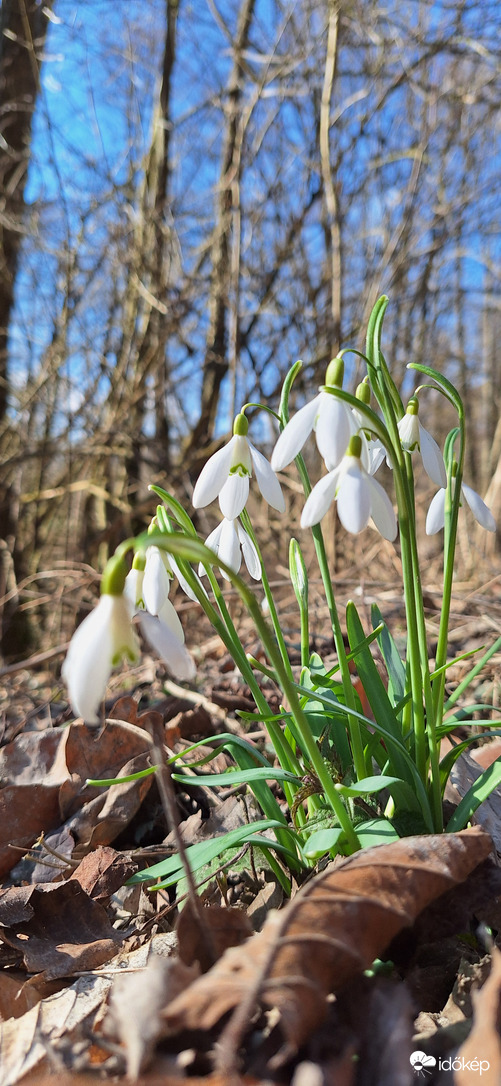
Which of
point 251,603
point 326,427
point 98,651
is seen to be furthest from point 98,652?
point 326,427

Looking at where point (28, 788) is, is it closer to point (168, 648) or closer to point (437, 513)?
point (168, 648)

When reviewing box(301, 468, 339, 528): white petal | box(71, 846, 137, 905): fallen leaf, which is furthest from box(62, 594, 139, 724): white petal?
box(71, 846, 137, 905): fallen leaf

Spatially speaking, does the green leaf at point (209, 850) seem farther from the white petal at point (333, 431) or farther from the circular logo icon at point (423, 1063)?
the white petal at point (333, 431)

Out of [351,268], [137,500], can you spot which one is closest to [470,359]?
[351,268]

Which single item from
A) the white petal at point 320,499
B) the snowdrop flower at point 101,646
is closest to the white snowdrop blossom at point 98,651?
the snowdrop flower at point 101,646

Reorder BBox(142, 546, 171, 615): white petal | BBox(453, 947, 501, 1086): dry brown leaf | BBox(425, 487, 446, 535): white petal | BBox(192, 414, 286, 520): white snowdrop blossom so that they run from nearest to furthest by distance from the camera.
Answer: BBox(453, 947, 501, 1086): dry brown leaf, BBox(142, 546, 171, 615): white petal, BBox(192, 414, 286, 520): white snowdrop blossom, BBox(425, 487, 446, 535): white petal

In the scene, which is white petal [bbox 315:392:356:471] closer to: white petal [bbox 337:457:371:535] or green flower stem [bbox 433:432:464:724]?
white petal [bbox 337:457:371:535]
